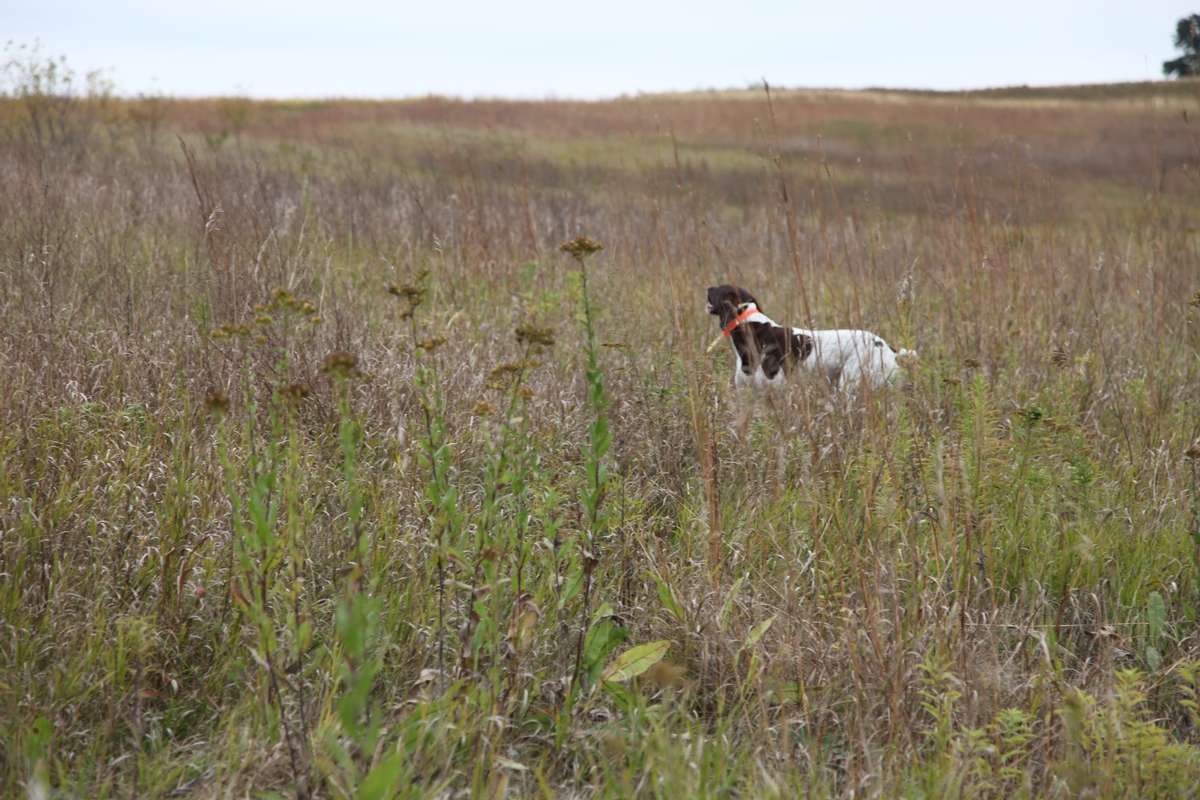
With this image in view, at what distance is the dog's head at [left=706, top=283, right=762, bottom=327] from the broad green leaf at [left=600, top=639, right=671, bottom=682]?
8.62 ft

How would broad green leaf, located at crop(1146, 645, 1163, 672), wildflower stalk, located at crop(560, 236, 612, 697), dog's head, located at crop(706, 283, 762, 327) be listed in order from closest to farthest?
wildflower stalk, located at crop(560, 236, 612, 697), broad green leaf, located at crop(1146, 645, 1163, 672), dog's head, located at crop(706, 283, 762, 327)

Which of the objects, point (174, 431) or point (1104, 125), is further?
point (1104, 125)

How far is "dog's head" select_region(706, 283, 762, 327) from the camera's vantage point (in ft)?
14.8

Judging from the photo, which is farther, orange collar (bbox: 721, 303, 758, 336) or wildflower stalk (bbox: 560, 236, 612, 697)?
orange collar (bbox: 721, 303, 758, 336)

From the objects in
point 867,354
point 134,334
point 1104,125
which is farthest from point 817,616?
point 1104,125

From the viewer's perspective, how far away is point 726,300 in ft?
14.9

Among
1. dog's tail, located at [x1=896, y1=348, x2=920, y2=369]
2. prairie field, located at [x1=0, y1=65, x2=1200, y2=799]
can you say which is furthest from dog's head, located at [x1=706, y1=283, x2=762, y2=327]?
dog's tail, located at [x1=896, y1=348, x2=920, y2=369]

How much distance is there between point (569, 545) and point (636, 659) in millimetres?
317

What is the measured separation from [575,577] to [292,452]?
0.71 meters

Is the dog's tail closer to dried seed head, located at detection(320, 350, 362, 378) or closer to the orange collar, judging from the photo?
the orange collar

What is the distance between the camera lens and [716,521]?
2.48 metres

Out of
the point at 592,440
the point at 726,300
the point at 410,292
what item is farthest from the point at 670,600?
the point at 726,300

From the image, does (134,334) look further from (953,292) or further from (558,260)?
(953,292)

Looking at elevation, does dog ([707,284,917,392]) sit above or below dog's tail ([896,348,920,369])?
below
